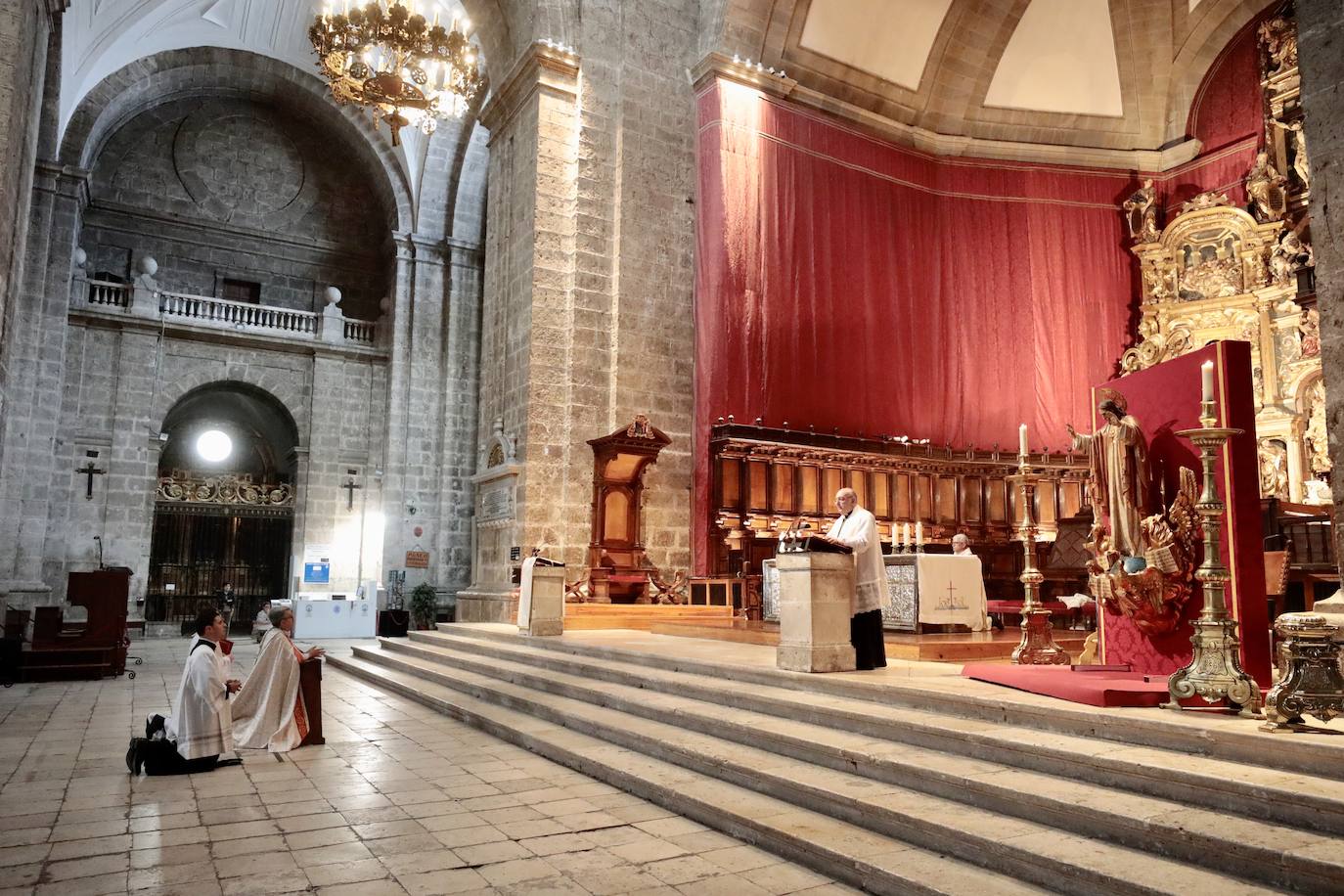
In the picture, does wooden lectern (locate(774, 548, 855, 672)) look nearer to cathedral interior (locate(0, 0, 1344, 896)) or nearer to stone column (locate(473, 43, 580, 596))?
cathedral interior (locate(0, 0, 1344, 896))

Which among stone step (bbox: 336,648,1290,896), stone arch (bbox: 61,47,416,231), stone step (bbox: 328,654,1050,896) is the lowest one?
stone step (bbox: 328,654,1050,896)

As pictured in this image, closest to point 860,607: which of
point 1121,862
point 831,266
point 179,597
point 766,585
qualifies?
point 1121,862

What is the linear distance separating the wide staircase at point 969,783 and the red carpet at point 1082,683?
Answer: 0.21m

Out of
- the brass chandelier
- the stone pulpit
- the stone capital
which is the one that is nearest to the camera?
the brass chandelier

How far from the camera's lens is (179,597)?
61.1 feet

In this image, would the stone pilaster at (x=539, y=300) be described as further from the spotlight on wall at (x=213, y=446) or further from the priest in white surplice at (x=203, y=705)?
the spotlight on wall at (x=213, y=446)

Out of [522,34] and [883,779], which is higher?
[522,34]

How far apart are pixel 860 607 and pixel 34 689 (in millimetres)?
8208

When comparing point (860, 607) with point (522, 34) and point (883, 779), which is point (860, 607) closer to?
point (883, 779)

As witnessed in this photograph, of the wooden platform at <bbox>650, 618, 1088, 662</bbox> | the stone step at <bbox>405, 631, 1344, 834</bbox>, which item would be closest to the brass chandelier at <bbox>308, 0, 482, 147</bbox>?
the wooden platform at <bbox>650, 618, 1088, 662</bbox>

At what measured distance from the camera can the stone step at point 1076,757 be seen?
9.49ft

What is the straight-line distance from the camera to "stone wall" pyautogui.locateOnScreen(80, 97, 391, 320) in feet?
62.2

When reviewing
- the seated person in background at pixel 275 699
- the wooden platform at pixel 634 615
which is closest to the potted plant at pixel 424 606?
the wooden platform at pixel 634 615

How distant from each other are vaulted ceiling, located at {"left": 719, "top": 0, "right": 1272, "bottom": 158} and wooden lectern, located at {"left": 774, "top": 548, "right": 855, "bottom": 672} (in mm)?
9409
